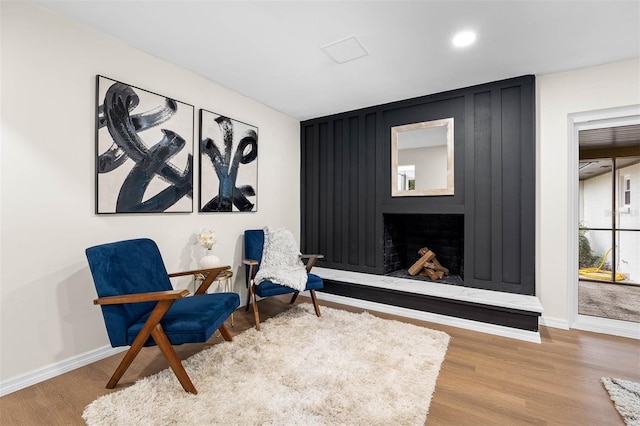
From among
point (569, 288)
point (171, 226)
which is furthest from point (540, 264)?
point (171, 226)

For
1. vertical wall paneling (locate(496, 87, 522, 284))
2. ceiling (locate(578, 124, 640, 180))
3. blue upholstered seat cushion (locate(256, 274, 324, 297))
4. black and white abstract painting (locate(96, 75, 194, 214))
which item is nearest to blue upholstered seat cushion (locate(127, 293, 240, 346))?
blue upholstered seat cushion (locate(256, 274, 324, 297))

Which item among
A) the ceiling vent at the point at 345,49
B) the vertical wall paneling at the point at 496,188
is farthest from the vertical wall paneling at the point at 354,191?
the vertical wall paneling at the point at 496,188

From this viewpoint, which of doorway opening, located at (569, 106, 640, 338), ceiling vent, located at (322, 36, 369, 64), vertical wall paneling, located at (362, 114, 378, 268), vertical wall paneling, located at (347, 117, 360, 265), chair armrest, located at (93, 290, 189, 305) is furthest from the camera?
vertical wall paneling, located at (347, 117, 360, 265)

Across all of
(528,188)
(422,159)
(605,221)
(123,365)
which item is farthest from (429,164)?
(123,365)

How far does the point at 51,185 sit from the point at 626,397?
3949mm

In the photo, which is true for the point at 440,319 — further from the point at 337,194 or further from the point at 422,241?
the point at 337,194

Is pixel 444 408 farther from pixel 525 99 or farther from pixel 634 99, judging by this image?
pixel 634 99

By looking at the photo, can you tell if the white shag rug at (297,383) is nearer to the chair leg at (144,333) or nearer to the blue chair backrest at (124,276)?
the chair leg at (144,333)

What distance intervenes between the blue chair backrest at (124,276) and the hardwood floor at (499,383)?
1.41 ft

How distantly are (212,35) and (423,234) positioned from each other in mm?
3364

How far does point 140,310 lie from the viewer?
6.64 ft

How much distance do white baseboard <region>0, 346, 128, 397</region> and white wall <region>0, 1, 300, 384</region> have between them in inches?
1.1

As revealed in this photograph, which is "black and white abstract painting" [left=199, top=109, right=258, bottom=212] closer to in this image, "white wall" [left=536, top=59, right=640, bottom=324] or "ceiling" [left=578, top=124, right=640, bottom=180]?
"white wall" [left=536, top=59, right=640, bottom=324]

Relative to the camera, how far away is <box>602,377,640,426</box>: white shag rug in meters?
1.60
